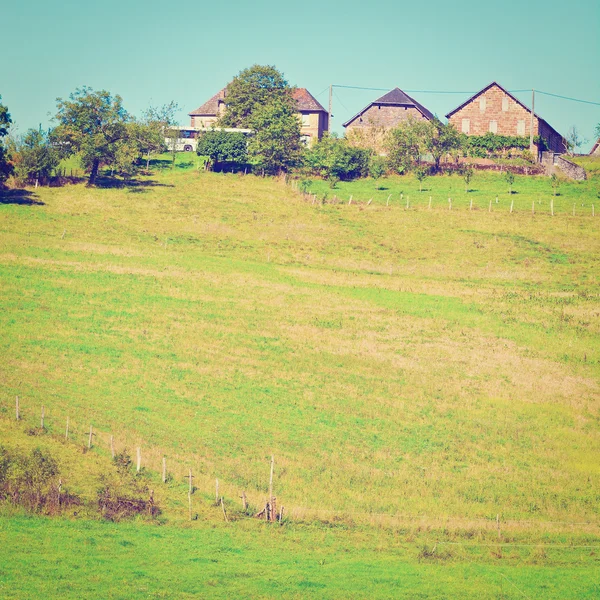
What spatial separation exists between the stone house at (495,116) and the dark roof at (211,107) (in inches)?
1476

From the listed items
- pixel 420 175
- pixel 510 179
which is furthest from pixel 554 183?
pixel 420 175

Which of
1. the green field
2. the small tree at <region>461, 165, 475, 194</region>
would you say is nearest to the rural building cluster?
the small tree at <region>461, 165, 475, 194</region>

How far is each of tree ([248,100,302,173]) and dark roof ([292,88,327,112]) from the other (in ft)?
63.8

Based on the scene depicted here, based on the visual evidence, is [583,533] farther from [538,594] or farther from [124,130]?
[124,130]

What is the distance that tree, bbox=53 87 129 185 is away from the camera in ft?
301

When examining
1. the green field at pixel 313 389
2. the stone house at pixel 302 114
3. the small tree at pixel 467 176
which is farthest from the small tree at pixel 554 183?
the stone house at pixel 302 114

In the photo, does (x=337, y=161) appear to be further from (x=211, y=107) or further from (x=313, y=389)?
(x=313, y=389)

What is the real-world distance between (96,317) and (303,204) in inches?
1593

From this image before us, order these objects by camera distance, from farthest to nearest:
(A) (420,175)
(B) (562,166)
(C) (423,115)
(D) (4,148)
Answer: (C) (423,115), (B) (562,166), (A) (420,175), (D) (4,148)

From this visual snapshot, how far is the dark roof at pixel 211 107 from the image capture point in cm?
13494

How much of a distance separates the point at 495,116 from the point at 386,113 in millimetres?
16509

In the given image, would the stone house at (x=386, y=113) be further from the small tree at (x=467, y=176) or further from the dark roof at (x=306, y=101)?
the small tree at (x=467, y=176)

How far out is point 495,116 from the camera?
120m

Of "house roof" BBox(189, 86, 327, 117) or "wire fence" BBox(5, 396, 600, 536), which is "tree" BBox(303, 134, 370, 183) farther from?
"wire fence" BBox(5, 396, 600, 536)
